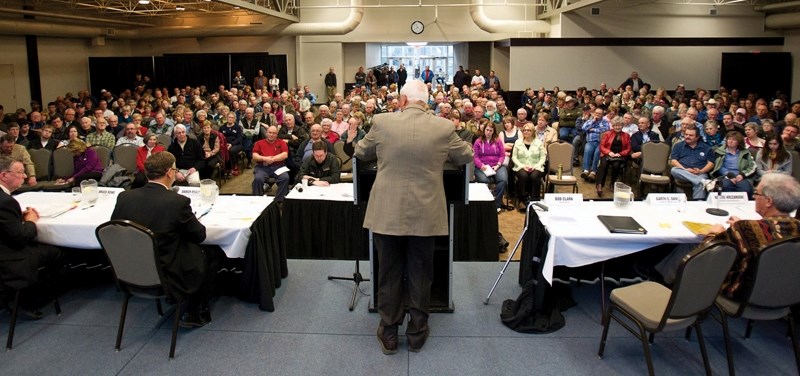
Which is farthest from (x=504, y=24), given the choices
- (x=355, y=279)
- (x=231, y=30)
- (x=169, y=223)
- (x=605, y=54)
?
(x=169, y=223)

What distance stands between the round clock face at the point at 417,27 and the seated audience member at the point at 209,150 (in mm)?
12312

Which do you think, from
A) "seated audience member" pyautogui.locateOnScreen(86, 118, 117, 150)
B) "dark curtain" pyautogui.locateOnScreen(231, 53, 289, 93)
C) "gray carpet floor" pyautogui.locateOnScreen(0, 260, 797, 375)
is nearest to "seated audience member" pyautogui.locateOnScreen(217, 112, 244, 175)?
"seated audience member" pyautogui.locateOnScreen(86, 118, 117, 150)

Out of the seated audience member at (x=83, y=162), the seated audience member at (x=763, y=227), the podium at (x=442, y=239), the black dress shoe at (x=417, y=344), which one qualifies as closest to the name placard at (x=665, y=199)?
the seated audience member at (x=763, y=227)

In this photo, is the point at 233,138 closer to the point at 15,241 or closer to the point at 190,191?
the point at 190,191

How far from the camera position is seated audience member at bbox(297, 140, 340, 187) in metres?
5.74

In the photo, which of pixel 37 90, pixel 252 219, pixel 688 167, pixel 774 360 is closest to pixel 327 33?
pixel 37 90

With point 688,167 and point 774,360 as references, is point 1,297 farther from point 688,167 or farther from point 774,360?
point 688,167

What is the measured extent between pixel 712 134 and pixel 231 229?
591 centimetres

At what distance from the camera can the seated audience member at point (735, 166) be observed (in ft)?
20.2

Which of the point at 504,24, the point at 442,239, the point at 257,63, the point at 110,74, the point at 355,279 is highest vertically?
the point at 504,24

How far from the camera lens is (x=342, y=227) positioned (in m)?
4.80

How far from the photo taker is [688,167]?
21.7 feet

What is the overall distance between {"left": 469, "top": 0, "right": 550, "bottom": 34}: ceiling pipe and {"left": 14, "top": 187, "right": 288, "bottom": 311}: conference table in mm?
14221

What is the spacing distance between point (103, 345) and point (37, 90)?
1500 cm
